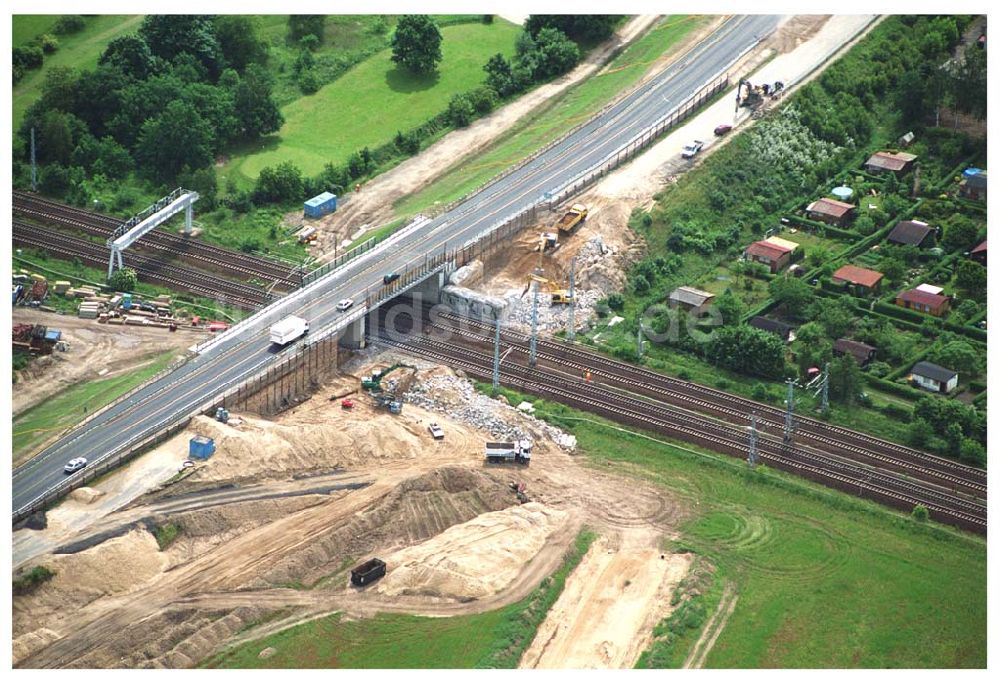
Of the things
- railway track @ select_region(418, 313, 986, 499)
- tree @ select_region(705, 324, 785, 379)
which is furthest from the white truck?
tree @ select_region(705, 324, 785, 379)

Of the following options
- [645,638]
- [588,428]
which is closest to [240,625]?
[645,638]

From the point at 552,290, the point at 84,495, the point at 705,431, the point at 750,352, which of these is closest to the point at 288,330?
the point at 84,495

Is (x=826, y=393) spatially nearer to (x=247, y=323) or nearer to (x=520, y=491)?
(x=520, y=491)

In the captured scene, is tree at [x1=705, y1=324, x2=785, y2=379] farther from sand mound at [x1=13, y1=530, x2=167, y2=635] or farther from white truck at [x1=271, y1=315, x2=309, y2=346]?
sand mound at [x1=13, y1=530, x2=167, y2=635]

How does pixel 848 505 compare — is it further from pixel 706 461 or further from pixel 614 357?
pixel 614 357

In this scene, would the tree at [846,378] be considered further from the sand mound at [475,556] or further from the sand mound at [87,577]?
the sand mound at [87,577]

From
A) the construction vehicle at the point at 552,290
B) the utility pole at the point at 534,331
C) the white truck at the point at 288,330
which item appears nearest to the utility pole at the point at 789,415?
the utility pole at the point at 534,331
